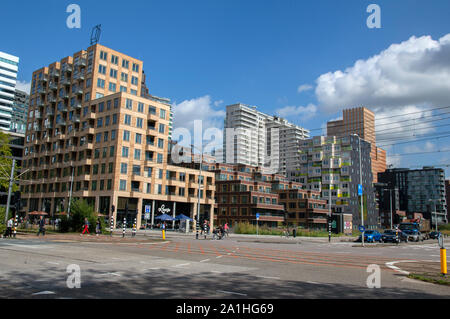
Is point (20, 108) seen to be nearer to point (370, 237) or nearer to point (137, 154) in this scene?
point (137, 154)

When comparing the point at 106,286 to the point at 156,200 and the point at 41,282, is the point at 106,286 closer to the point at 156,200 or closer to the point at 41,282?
the point at 41,282

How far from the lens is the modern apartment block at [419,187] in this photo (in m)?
167

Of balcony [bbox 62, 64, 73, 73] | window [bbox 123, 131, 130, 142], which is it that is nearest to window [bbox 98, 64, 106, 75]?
balcony [bbox 62, 64, 73, 73]

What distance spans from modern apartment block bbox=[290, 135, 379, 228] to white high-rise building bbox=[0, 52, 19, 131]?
106757 millimetres

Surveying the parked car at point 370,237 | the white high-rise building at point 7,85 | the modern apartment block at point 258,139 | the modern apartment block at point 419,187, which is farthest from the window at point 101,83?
the modern apartment block at point 419,187

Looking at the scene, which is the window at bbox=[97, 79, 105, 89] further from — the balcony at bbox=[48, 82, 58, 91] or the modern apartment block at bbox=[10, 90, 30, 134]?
the modern apartment block at bbox=[10, 90, 30, 134]

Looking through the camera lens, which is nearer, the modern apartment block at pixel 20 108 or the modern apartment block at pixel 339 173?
the modern apartment block at pixel 339 173

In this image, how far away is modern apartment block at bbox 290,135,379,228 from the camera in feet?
371

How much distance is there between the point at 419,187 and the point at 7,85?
179 meters

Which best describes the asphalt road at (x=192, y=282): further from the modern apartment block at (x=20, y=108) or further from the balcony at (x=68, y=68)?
the modern apartment block at (x=20, y=108)

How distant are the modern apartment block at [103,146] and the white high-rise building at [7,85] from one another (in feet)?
201

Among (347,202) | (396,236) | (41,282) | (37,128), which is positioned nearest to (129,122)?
(37,128)
